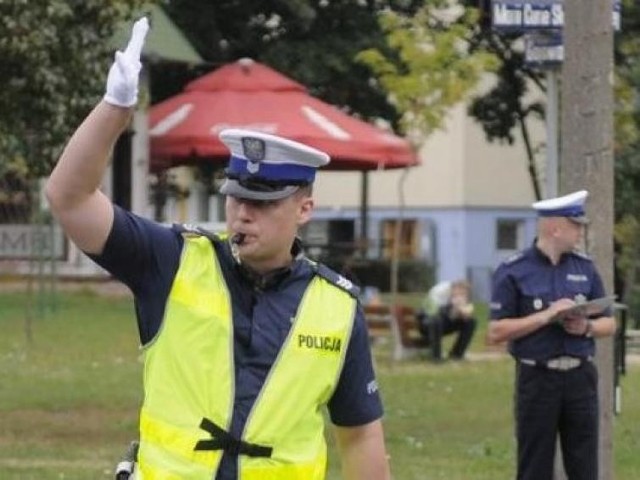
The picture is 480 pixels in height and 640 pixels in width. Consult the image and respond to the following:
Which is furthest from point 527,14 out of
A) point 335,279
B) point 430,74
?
point 430,74

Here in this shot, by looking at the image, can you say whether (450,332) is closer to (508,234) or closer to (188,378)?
(188,378)

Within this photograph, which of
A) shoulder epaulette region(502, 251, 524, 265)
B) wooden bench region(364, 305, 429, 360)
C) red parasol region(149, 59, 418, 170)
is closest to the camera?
shoulder epaulette region(502, 251, 524, 265)

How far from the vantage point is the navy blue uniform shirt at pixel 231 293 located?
16.8ft

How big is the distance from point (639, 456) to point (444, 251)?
39398 millimetres

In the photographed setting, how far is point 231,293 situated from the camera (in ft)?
17.0

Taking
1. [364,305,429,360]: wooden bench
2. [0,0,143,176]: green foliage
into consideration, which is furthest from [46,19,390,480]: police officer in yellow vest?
[364,305,429,360]: wooden bench

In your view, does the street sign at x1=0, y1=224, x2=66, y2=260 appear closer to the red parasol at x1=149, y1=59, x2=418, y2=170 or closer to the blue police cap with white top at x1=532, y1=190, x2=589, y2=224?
the red parasol at x1=149, y1=59, x2=418, y2=170

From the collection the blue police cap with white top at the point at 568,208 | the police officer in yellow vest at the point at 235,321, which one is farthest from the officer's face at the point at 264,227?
the blue police cap with white top at the point at 568,208

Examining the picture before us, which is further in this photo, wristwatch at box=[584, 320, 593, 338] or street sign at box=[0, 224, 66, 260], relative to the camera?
street sign at box=[0, 224, 66, 260]

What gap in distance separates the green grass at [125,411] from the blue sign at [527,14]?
3370 mm

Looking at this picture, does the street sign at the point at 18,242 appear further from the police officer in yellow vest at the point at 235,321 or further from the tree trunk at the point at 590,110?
the police officer in yellow vest at the point at 235,321

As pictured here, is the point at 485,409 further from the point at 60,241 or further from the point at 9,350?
the point at 60,241

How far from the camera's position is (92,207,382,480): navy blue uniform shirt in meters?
5.12

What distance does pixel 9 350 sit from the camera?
23.2 meters
